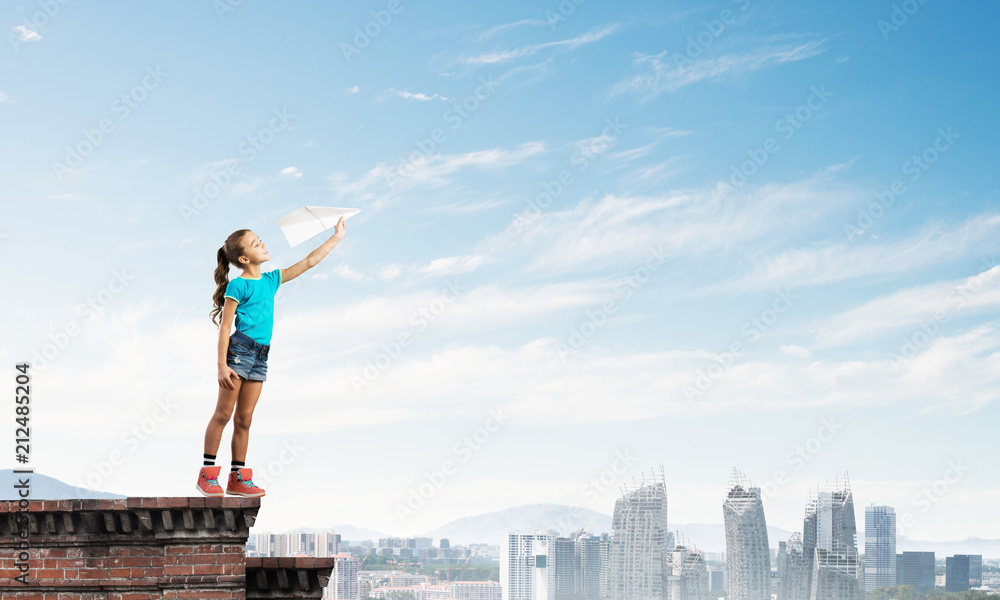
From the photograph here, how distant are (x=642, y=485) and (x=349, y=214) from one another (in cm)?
14802

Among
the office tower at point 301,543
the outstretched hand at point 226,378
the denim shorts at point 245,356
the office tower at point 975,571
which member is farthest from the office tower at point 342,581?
the outstretched hand at point 226,378

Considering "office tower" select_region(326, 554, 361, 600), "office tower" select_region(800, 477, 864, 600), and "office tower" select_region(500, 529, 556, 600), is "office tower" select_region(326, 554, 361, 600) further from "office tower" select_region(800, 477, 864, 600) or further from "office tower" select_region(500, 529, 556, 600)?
"office tower" select_region(800, 477, 864, 600)

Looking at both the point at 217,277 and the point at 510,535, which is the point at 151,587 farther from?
the point at 510,535

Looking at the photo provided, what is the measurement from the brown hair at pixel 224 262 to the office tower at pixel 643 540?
486 ft

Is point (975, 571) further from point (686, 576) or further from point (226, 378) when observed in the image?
point (226, 378)

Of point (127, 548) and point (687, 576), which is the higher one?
point (127, 548)

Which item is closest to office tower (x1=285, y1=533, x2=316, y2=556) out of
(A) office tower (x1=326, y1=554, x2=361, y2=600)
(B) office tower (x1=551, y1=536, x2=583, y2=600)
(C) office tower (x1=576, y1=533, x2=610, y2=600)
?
(A) office tower (x1=326, y1=554, x2=361, y2=600)

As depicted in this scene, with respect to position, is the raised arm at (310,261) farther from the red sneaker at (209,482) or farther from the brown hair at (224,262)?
the red sneaker at (209,482)

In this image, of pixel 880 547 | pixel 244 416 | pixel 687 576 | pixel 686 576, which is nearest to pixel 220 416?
pixel 244 416

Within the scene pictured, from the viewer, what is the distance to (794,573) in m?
152

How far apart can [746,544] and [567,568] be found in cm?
4683

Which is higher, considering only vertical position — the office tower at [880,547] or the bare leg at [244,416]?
the bare leg at [244,416]

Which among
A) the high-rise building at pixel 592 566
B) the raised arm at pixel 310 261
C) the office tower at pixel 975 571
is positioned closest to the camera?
the raised arm at pixel 310 261

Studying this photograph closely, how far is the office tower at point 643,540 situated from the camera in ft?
496
